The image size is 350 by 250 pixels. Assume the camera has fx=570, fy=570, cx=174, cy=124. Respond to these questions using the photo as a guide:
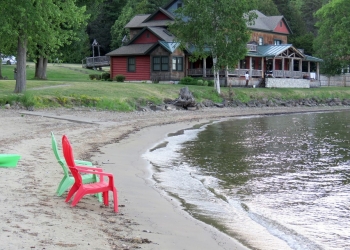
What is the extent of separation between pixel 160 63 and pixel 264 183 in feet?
135

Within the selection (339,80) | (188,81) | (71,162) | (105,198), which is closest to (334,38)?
(339,80)

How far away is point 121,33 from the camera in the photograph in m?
74.1

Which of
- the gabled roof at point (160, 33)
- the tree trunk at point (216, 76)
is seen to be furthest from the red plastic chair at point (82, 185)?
the gabled roof at point (160, 33)

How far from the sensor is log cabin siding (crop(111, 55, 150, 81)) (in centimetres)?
5631

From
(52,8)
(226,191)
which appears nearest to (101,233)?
(226,191)

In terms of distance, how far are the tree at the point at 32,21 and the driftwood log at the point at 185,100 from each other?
1101 cm

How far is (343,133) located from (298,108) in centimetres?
2171

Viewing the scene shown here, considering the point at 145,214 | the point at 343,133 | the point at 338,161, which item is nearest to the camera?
the point at 145,214

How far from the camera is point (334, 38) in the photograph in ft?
220

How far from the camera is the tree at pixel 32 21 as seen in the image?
30203mm

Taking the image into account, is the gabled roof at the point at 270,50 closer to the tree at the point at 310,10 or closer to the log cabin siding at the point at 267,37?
the log cabin siding at the point at 267,37

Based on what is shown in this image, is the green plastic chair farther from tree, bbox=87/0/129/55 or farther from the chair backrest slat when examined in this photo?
tree, bbox=87/0/129/55

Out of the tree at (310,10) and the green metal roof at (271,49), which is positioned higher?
the tree at (310,10)

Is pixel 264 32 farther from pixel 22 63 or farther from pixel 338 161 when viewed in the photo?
pixel 338 161
